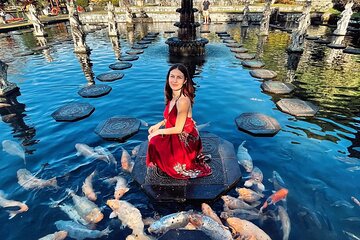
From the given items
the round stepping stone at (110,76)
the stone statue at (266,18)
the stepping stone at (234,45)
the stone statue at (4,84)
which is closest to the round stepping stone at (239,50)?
the stepping stone at (234,45)

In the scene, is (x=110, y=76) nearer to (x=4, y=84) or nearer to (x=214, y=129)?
(x=4, y=84)

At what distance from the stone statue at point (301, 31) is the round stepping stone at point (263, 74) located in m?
5.12

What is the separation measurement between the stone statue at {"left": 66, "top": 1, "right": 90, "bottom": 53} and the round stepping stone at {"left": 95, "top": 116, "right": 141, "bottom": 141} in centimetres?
993

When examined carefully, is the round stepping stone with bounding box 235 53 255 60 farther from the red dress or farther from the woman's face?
the woman's face

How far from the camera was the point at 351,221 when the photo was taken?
3.75 m

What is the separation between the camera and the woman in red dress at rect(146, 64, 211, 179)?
3798mm

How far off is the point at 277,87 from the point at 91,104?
7364mm

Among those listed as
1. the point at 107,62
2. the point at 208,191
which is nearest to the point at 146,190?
the point at 208,191

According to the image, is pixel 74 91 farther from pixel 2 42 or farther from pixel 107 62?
pixel 2 42

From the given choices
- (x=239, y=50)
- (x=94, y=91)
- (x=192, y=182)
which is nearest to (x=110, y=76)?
(x=94, y=91)

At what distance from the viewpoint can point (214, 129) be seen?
6566 mm

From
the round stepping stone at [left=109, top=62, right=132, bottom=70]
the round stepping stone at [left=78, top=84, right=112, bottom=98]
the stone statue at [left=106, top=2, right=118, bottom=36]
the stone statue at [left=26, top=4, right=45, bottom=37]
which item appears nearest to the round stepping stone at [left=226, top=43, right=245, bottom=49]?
the round stepping stone at [left=109, top=62, right=132, bottom=70]

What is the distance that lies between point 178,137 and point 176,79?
104cm

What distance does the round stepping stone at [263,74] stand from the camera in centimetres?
1040
